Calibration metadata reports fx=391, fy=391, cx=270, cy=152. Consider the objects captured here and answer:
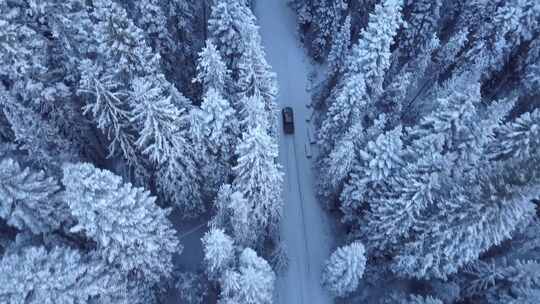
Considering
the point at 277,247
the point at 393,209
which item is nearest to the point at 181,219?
the point at 277,247

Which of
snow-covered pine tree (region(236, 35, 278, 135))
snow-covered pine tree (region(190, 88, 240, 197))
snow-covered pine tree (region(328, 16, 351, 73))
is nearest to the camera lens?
snow-covered pine tree (region(190, 88, 240, 197))

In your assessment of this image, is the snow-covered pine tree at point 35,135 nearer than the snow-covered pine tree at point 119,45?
No

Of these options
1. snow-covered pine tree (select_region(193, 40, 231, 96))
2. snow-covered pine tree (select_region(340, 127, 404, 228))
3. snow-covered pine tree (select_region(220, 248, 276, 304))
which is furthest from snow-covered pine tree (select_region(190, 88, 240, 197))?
snow-covered pine tree (select_region(340, 127, 404, 228))

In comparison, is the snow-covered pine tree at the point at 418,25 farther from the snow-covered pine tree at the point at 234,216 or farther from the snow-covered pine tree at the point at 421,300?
the snow-covered pine tree at the point at 234,216

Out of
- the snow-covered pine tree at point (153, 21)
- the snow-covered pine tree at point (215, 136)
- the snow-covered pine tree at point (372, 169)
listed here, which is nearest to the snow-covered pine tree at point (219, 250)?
the snow-covered pine tree at point (215, 136)

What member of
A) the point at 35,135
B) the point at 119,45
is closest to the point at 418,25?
the point at 119,45

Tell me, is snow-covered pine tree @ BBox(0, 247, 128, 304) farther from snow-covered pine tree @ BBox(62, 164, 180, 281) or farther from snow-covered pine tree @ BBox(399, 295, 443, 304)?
snow-covered pine tree @ BBox(399, 295, 443, 304)

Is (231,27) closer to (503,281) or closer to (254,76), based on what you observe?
(254,76)
